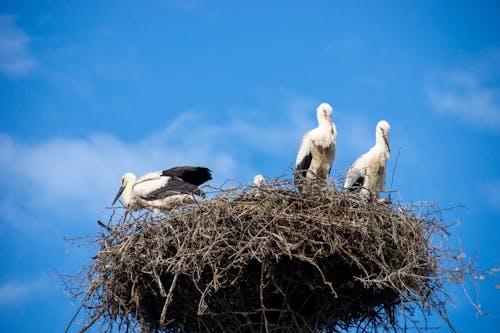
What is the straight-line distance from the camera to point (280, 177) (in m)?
7.11

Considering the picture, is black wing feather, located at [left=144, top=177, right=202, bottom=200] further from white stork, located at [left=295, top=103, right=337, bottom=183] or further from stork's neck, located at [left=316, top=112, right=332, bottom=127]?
stork's neck, located at [left=316, top=112, right=332, bottom=127]

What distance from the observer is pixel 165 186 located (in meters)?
9.28

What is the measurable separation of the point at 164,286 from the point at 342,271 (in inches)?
56.7

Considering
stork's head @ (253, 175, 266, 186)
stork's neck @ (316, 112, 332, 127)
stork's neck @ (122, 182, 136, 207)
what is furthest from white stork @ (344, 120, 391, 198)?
stork's neck @ (122, 182, 136, 207)

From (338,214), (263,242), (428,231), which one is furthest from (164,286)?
(428,231)

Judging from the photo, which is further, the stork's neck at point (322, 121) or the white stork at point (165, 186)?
the white stork at point (165, 186)

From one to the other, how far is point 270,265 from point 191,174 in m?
3.01

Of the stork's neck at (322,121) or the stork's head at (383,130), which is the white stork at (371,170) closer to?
the stork's head at (383,130)

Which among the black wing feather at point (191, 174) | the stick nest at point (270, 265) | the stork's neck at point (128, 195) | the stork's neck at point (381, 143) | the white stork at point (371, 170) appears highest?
the stork's neck at point (381, 143)

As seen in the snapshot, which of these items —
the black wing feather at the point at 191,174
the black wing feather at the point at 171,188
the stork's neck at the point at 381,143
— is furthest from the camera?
the black wing feather at the point at 191,174

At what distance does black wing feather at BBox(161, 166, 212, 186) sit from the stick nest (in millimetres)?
2168

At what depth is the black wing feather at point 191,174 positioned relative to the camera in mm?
9328

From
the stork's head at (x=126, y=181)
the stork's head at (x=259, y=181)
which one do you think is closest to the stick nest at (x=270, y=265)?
the stork's head at (x=259, y=181)

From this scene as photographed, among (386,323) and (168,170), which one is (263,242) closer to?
(386,323)
